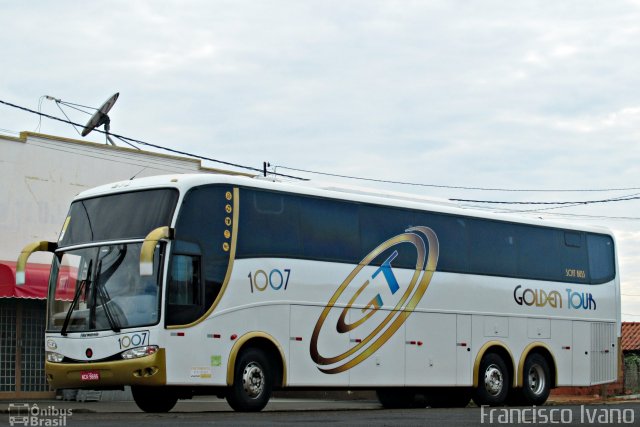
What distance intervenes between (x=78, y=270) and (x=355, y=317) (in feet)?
16.4

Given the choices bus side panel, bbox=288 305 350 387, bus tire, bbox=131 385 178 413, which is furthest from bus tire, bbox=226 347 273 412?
bus tire, bbox=131 385 178 413

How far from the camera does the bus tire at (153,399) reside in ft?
63.3

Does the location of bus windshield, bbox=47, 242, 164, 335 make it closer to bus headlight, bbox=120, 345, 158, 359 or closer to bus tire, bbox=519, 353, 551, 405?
bus headlight, bbox=120, 345, 158, 359

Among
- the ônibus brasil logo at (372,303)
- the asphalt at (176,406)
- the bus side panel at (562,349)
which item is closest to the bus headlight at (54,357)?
the asphalt at (176,406)

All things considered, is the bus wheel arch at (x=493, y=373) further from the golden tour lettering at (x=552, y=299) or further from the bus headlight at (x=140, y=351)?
the bus headlight at (x=140, y=351)

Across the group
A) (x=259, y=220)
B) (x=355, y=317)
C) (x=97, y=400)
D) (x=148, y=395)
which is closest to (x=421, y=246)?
(x=355, y=317)

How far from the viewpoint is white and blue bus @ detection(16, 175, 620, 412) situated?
1780cm

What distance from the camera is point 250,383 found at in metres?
18.8

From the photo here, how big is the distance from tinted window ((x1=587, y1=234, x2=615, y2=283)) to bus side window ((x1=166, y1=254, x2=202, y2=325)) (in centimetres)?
1102

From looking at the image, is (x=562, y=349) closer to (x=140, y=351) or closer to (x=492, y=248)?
(x=492, y=248)

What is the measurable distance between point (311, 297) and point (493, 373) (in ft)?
17.9

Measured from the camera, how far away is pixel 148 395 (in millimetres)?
19500

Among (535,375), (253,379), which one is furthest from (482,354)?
(253,379)

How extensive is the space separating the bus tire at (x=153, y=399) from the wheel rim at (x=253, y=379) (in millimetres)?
1242
